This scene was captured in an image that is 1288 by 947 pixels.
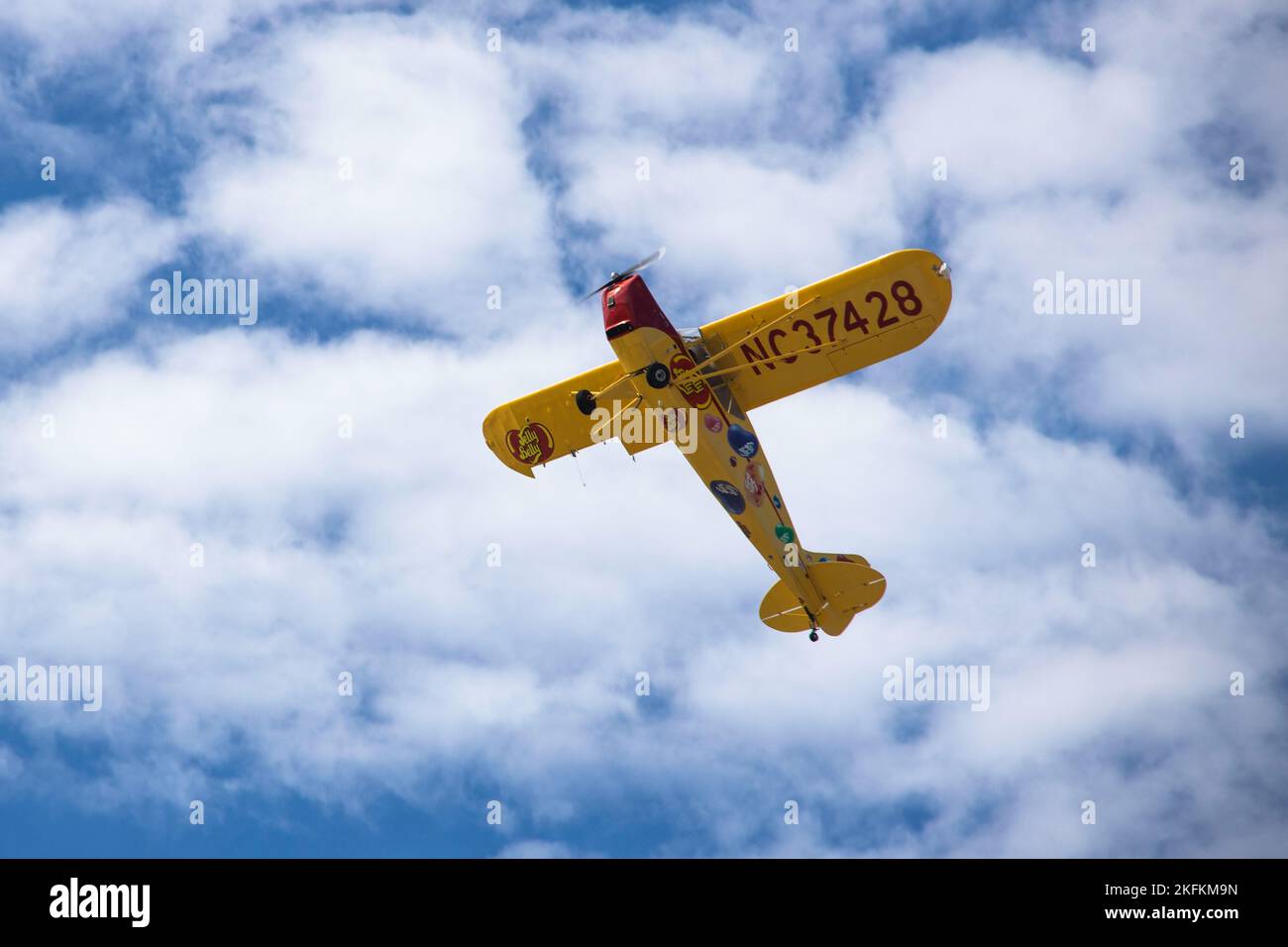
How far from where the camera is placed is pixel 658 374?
33875 millimetres

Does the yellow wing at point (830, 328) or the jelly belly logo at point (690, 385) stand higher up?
the yellow wing at point (830, 328)

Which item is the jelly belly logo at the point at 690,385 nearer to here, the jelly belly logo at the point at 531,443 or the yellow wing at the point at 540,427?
the yellow wing at the point at 540,427

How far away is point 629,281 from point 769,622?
9.70 meters

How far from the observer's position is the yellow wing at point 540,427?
37.5 metres

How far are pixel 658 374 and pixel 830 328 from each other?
12.3 ft

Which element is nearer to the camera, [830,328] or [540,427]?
[830,328]

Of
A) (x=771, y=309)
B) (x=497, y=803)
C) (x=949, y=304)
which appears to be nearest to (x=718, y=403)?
(x=771, y=309)

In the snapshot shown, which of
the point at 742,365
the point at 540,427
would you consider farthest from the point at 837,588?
the point at 540,427

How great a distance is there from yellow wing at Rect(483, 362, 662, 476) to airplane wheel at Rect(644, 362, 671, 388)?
10.3 feet

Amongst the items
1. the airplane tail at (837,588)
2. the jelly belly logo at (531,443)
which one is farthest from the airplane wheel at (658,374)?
the airplane tail at (837,588)

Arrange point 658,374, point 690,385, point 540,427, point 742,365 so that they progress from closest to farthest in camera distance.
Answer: point 658,374 < point 690,385 < point 742,365 < point 540,427

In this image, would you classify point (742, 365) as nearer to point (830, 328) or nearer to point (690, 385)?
point (690, 385)

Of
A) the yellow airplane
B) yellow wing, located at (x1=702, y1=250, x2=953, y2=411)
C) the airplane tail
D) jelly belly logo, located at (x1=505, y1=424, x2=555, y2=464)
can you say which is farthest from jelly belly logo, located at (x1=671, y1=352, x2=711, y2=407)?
the airplane tail
